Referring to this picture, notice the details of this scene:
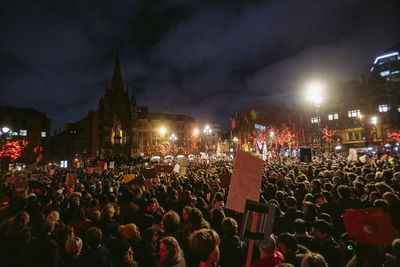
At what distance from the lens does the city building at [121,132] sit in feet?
194

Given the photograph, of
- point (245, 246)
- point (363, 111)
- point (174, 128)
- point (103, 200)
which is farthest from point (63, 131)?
point (363, 111)

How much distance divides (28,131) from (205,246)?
238 feet

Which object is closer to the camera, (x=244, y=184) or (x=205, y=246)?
(x=205, y=246)

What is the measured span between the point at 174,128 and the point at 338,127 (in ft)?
174

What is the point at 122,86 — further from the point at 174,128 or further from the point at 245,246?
the point at 245,246

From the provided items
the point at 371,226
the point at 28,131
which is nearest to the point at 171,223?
the point at 371,226

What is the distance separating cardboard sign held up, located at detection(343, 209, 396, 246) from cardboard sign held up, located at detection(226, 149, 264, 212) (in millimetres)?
1526

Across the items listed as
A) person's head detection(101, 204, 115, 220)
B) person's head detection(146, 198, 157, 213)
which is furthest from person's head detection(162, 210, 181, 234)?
person's head detection(146, 198, 157, 213)

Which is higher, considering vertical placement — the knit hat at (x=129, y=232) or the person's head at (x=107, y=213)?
the person's head at (x=107, y=213)

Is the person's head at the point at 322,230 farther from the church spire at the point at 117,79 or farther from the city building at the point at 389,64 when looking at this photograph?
the city building at the point at 389,64

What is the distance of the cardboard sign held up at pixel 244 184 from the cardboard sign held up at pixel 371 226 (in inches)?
60.1

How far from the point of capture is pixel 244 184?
417 cm

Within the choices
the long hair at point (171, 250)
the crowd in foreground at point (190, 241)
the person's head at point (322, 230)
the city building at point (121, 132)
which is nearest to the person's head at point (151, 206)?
the crowd in foreground at point (190, 241)

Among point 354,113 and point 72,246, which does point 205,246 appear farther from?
point 354,113
